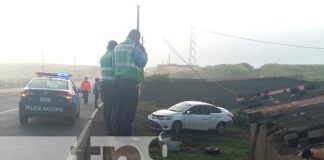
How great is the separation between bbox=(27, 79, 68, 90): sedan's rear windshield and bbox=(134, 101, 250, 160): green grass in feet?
10.4

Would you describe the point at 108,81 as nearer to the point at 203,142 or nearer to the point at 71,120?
the point at 71,120

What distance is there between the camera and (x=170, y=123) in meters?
22.9

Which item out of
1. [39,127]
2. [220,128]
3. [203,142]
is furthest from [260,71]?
[39,127]

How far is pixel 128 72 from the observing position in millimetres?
9711

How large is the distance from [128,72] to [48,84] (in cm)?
627

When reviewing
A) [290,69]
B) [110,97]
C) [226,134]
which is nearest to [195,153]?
[110,97]

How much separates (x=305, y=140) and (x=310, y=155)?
1.18 ft

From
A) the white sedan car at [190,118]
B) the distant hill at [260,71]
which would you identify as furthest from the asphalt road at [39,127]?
the distant hill at [260,71]

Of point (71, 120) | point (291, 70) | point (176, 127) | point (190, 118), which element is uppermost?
point (71, 120)

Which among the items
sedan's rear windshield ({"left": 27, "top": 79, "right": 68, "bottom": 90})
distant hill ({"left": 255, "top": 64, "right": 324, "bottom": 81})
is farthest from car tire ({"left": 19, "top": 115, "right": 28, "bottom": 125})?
distant hill ({"left": 255, "top": 64, "right": 324, "bottom": 81})

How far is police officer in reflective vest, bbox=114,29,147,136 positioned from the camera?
9719mm

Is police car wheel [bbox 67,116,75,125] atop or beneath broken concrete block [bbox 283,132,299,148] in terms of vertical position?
beneath

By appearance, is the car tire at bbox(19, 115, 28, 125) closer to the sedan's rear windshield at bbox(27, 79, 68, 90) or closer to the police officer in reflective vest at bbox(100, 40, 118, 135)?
the sedan's rear windshield at bbox(27, 79, 68, 90)

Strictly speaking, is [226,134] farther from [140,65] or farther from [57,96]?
[140,65]
